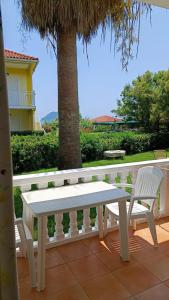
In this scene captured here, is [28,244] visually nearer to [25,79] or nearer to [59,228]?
[59,228]

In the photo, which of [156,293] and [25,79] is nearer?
[156,293]

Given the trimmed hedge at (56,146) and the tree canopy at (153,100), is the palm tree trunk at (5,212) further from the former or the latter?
the tree canopy at (153,100)

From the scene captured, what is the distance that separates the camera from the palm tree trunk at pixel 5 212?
0.73 metres

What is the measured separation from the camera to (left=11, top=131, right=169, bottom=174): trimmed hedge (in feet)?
26.2

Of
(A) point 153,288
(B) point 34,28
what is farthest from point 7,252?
(B) point 34,28

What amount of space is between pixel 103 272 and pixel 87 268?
0.15 metres

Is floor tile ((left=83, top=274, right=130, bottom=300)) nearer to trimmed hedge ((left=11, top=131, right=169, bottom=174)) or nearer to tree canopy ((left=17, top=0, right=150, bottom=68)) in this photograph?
tree canopy ((left=17, top=0, right=150, bottom=68))

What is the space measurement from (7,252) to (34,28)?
4417mm

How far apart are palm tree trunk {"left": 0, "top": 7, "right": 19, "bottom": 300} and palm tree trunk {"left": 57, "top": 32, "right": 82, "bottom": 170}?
3.89 meters

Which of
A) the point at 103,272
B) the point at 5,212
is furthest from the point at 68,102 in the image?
the point at 5,212

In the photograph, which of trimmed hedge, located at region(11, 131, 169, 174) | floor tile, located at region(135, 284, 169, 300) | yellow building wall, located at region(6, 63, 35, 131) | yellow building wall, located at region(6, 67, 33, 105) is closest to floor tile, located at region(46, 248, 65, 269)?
floor tile, located at region(135, 284, 169, 300)

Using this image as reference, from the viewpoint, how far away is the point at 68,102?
15.1 ft

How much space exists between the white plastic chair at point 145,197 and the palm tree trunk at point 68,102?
216 cm

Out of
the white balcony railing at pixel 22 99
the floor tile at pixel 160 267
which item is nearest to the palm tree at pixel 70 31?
the floor tile at pixel 160 267
